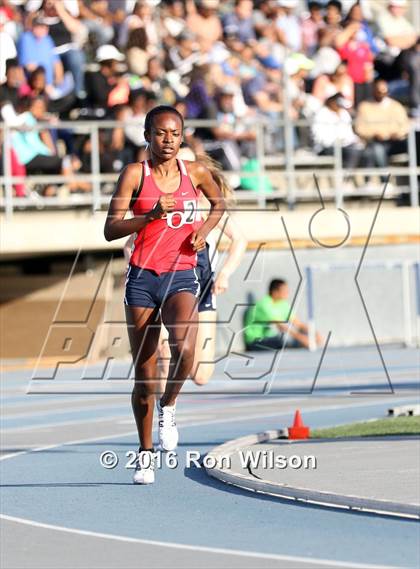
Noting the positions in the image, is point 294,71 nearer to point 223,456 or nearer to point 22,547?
point 223,456

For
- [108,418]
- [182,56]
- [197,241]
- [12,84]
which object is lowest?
[197,241]

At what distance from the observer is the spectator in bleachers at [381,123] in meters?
25.4

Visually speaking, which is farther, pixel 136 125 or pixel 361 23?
pixel 361 23

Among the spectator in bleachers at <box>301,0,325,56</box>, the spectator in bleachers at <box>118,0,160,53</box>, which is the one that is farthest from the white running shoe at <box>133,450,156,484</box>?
the spectator in bleachers at <box>301,0,325,56</box>

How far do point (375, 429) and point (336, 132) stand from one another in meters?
12.1

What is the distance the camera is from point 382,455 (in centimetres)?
1146

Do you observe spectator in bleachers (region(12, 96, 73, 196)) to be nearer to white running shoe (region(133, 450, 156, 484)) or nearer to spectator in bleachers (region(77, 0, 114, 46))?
spectator in bleachers (region(77, 0, 114, 46))

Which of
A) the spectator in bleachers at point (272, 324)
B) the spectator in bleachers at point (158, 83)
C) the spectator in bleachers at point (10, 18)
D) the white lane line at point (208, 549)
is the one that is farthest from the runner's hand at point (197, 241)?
the spectator in bleachers at point (272, 324)

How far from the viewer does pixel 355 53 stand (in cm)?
2705

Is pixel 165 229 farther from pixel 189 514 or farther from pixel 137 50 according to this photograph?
pixel 137 50

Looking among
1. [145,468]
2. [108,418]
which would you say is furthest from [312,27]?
[145,468]

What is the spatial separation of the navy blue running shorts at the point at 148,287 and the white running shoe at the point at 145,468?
93cm

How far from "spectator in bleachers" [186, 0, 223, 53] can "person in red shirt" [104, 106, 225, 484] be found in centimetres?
1509

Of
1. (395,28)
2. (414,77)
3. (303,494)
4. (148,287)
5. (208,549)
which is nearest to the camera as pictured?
(208,549)
